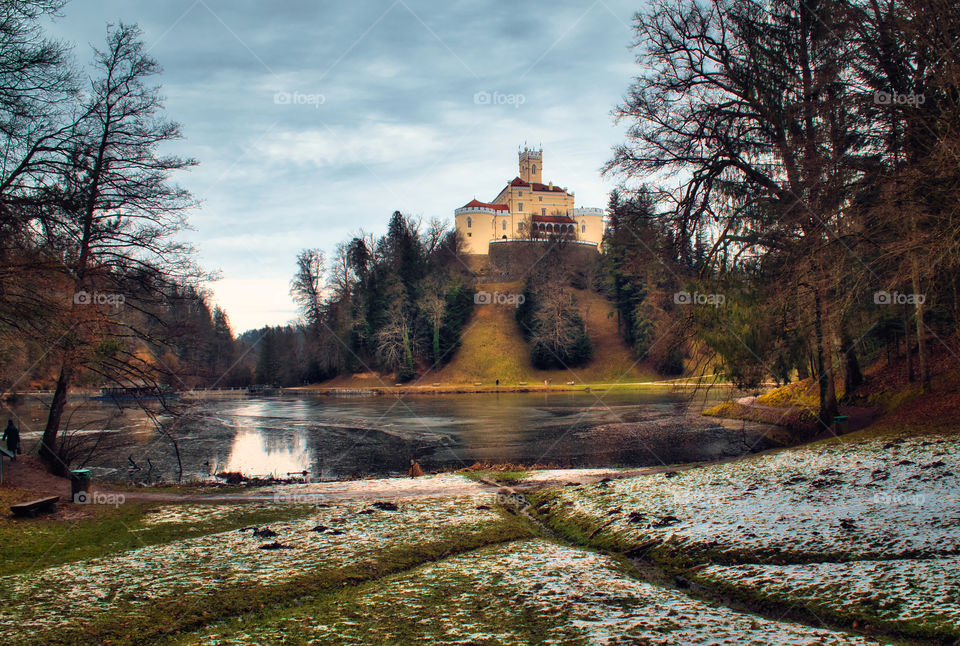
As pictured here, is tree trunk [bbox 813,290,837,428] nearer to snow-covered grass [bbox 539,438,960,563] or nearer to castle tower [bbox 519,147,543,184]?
snow-covered grass [bbox 539,438,960,563]

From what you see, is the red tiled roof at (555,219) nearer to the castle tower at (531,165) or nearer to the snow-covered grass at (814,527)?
the castle tower at (531,165)

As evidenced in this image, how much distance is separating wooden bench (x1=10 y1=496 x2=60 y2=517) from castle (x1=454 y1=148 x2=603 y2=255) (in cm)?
9421

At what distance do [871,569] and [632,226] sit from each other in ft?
43.7

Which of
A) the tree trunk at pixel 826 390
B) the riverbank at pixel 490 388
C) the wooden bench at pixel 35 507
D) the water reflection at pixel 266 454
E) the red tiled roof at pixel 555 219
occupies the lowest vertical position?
the riverbank at pixel 490 388

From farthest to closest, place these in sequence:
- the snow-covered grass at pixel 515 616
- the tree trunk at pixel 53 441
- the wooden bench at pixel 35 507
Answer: the tree trunk at pixel 53 441 < the wooden bench at pixel 35 507 < the snow-covered grass at pixel 515 616

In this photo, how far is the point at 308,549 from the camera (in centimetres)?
894

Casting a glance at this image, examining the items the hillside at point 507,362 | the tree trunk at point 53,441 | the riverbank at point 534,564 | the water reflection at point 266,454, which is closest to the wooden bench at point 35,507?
the riverbank at point 534,564

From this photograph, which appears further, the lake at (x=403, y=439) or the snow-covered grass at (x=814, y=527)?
the lake at (x=403, y=439)

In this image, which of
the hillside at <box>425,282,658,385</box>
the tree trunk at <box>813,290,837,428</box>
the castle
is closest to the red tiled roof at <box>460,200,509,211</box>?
the castle

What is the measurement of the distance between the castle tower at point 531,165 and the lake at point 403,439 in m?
86.6

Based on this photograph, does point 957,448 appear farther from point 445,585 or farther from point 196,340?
point 196,340

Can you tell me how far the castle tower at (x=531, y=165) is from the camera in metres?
122

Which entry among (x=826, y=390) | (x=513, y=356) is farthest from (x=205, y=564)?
(x=513, y=356)

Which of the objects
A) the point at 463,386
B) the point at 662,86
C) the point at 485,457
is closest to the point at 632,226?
the point at 662,86
